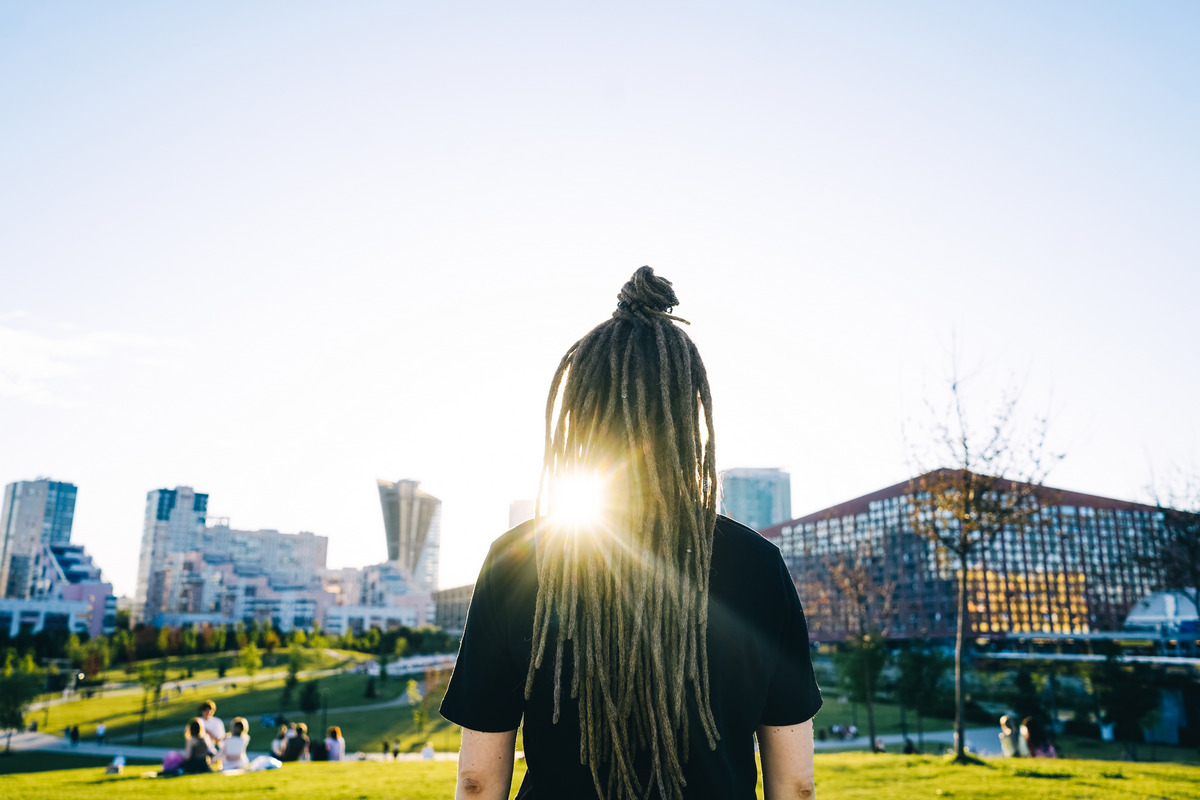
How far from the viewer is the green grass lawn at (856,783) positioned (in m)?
8.23

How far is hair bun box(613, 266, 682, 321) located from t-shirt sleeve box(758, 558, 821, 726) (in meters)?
0.66

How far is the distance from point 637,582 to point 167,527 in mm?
142768

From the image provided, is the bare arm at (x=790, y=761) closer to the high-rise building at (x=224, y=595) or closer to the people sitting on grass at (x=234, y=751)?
the people sitting on grass at (x=234, y=751)

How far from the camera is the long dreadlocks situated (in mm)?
1452

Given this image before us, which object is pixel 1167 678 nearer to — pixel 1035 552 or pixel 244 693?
pixel 244 693

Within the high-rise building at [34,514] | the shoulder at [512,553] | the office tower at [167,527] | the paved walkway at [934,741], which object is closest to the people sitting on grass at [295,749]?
the shoulder at [512,553]

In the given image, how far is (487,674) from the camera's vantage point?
151cm

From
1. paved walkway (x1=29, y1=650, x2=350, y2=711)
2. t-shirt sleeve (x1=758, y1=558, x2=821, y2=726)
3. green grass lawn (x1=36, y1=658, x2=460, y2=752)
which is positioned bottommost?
paved walkway (x1=29, y1=650, x2=350, y2=711)

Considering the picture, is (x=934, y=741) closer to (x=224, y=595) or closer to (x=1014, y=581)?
(x=1014, y=581)

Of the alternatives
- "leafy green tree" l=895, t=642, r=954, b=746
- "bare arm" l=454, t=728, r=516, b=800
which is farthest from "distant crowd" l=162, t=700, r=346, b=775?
"leafy green tree" l=895, t=642, r=954, b=746

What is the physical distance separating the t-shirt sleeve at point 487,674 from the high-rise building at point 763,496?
125 meters

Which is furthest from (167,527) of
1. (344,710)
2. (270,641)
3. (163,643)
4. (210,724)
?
(210,724)

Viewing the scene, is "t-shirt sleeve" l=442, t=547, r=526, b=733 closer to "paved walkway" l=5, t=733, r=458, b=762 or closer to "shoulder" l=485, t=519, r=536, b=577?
"shoulder" l=485, t=519, r=536, b=577

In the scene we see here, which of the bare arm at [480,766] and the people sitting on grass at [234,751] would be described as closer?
the bare arm at [480,766]
